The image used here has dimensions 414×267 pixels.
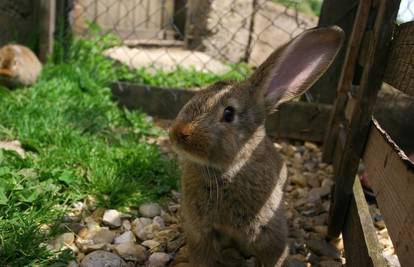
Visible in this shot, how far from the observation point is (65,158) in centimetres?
313

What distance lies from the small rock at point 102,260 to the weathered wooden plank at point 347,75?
6.94 feet

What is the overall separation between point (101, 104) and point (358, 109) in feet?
8.17

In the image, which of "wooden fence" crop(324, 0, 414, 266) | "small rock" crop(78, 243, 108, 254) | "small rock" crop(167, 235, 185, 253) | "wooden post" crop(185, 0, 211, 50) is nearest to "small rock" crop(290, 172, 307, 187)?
"wooden fence" crop(324, 0, 414, 266)

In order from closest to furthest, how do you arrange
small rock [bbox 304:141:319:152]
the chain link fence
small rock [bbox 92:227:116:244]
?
small rock [bbox 92:227:116:244] < small rock [bbox 304:141:319:152] < the chain link fence

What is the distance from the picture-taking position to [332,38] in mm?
2271

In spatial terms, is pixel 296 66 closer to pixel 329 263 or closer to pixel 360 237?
pixel 360 237

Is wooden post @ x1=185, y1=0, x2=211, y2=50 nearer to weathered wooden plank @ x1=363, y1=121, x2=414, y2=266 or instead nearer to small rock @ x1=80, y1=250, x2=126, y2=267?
weathered wooden plank @ x1=363, y1=121, x2=414, y2=266

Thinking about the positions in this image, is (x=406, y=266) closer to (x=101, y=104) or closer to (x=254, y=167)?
(x=254, y=167)

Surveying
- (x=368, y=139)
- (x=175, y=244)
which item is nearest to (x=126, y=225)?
(x=175, y=244)

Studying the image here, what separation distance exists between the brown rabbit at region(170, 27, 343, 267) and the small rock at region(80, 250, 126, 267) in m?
0.38

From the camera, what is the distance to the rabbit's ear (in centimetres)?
227

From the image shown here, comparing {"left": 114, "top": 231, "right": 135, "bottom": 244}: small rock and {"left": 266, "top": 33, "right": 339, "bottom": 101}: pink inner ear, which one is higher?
{"left": 266, "top": 33, "right": 339, "bottom": 101}: pink inner ear

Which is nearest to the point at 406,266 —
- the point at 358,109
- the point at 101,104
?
the point at 358,109

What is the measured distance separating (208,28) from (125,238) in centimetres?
407
